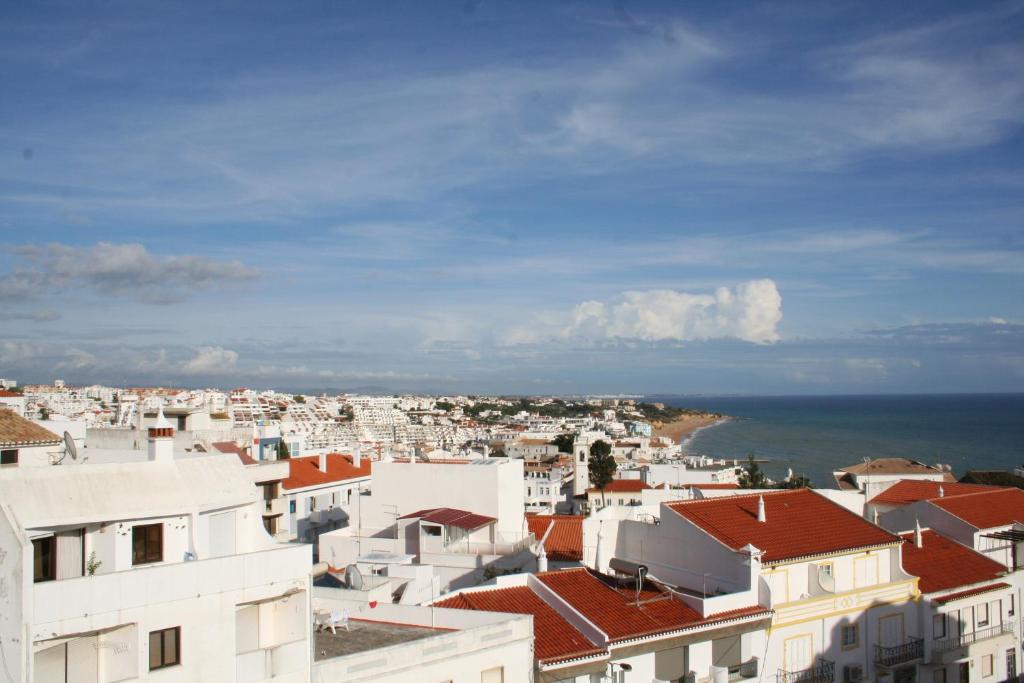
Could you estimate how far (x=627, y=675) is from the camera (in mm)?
18453

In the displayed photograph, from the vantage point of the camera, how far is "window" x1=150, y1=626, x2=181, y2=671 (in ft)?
42.1

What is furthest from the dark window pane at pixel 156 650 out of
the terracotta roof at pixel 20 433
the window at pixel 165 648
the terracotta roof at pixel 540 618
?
the terracotta roof at pixel 20 433

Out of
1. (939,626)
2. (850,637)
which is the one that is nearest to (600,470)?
(939,626)

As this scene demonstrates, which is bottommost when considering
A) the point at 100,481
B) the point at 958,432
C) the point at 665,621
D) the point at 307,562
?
the point at 958,432

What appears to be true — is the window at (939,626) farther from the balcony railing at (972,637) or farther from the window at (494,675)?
the window at (494,675)

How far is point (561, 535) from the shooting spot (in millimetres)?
31328

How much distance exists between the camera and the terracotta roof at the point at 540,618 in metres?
17.4

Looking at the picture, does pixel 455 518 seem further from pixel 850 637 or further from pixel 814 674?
pixel 850 637

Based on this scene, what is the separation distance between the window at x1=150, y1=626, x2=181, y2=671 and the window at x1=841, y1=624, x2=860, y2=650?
55.8ft

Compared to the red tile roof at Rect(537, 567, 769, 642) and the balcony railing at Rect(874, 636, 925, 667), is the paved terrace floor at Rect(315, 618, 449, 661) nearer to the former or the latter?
the red tile roof at Rect(537, 567, 769, 642)

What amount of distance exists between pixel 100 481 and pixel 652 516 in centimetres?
1859

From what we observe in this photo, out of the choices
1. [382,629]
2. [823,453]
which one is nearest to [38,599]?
[382,629]

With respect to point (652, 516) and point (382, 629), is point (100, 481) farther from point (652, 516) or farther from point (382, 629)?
point (652, 516)

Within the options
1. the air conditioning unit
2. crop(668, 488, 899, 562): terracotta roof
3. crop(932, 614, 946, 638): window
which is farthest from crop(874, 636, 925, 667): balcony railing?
crop(668, 488, 899, 562): terracotta roof
